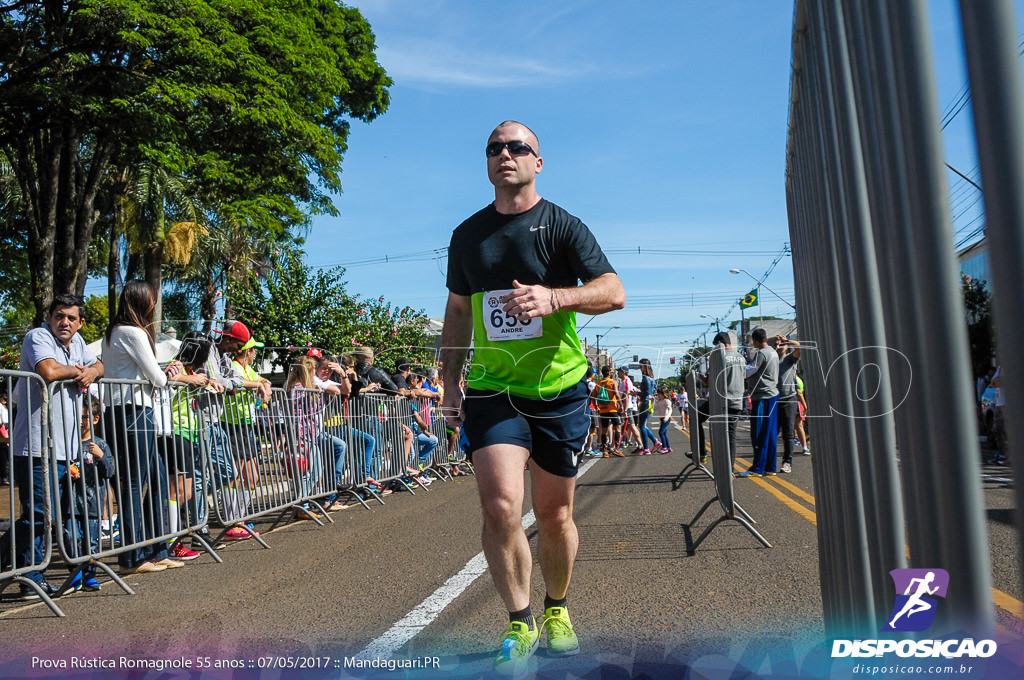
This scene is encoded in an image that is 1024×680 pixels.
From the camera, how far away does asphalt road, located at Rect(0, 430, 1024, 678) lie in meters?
3.42

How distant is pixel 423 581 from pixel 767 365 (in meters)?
7.13

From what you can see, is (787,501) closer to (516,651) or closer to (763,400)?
(763,400)

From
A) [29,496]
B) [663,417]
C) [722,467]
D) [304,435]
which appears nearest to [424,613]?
[29,496]

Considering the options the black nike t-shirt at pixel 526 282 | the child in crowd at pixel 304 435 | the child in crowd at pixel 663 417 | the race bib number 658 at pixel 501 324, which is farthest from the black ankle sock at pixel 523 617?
the child in crowd at pixel 663 417

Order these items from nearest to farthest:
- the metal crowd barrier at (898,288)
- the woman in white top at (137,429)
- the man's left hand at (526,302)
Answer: the metal crowd barrier at (898,288) < the man's left hand at (526,302) < the woman in white top at (137,429)

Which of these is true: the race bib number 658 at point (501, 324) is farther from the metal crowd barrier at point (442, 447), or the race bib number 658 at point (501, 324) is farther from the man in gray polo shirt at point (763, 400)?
the metal crowd barrier at point (442, 447)

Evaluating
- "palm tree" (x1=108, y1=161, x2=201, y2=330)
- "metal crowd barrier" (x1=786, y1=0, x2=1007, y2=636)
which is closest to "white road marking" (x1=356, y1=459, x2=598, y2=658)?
"metal crowd barrier" (x1=786, y1=0, x2=1007, y2=636)

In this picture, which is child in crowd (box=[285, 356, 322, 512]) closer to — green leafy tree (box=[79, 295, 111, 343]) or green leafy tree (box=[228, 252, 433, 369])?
green leafy tree (box=[228, 252, 433, 369])

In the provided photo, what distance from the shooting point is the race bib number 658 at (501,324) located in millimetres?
3535

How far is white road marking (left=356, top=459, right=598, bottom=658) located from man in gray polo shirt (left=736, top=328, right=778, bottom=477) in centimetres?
619

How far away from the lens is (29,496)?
5246mm

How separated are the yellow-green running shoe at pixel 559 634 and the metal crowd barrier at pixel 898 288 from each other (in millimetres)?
A: 998

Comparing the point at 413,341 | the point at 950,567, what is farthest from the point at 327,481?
the point at 413,341

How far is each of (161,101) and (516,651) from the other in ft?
49.0
